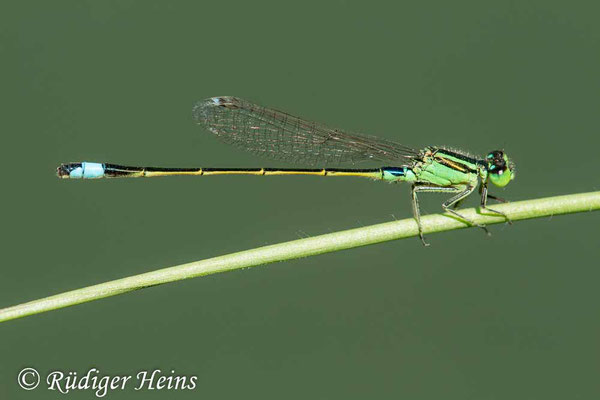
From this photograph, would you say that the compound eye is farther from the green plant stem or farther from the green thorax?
the green plant stem

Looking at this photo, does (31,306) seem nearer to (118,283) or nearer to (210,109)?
(118,283)

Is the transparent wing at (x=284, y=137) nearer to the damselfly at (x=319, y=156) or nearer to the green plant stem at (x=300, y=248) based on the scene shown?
the damselfly at (x=319, y=156)

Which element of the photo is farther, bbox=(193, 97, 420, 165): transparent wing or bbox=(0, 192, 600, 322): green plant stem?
bbox=(193, 97, 420, 165): transparent wing

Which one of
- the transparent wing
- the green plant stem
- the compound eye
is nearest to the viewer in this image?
the green plant stem

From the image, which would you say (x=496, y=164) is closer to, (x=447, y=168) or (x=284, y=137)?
(x=447, y=168)

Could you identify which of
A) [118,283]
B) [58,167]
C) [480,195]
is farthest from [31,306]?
[480,195]

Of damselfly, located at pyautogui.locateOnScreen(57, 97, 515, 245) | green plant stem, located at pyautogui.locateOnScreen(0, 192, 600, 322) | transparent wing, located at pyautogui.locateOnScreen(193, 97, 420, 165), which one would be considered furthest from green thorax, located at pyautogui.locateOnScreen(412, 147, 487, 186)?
green plant stem, located at pyautogui.locateOnScreen(0, 192, 600, 322)
